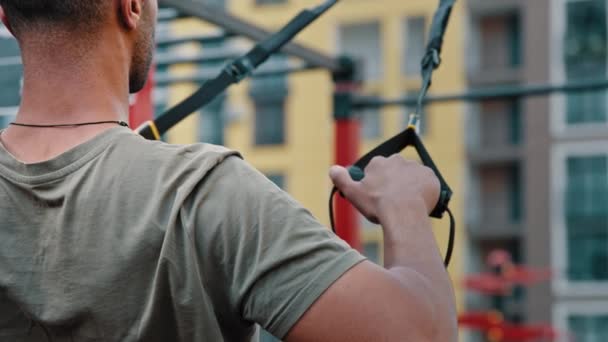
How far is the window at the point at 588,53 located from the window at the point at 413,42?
331 centimetres

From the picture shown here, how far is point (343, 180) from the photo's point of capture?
56.2 inches

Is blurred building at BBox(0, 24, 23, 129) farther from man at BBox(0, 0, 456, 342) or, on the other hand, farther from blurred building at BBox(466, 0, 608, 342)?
blurred building at BBox(466, 0, 608, 342)

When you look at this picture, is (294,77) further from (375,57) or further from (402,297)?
(402,297)

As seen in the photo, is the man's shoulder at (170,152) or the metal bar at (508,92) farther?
the metal bar at (508,92)

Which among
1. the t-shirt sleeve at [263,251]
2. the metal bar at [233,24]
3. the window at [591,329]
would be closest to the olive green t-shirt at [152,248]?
the t-shirt sleeve at [263,251]

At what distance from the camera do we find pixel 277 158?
2498 centimetres

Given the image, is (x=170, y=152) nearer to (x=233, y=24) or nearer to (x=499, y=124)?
(x=233, y=24)

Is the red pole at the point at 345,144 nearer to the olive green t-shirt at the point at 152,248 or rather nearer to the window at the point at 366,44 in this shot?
the olive green t-shirt at the point at 152,248

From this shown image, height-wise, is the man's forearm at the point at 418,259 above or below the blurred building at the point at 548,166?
above

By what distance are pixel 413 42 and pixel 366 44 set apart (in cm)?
110

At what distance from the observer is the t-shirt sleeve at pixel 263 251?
119 centimetres

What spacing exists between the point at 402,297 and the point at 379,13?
24206 millimetres

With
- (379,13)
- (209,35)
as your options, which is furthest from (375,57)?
(209,35)

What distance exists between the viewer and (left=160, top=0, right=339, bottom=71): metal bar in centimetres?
340
